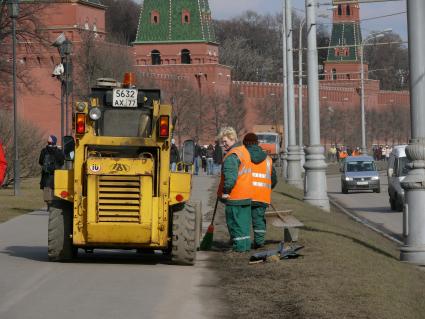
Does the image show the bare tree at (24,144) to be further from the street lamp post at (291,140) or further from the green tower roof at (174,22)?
the green tower roof at (174,22)

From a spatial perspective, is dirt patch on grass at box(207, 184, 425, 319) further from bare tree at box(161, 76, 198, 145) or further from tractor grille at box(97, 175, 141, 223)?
bare tree at box(161, 76, 198, 145)

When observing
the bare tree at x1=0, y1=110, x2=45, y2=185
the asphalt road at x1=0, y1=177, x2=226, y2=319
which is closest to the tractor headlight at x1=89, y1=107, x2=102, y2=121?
the asphalt road at x1=0, y1=177, x2=226, y2=319

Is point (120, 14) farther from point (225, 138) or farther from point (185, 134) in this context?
point (225, 138)

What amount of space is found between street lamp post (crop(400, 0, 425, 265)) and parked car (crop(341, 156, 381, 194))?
3830 centimetres

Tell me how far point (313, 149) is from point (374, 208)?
37.3 ft

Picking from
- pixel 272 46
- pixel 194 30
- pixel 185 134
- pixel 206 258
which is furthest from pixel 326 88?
pixel 206 258

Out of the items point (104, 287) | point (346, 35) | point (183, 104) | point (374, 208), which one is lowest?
point (104, 287)

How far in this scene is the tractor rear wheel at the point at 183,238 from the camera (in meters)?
17.3

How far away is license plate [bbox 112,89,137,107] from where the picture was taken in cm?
1806

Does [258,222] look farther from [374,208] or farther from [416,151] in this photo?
[374,208]

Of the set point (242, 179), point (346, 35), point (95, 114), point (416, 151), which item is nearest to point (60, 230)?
point (95, 114)

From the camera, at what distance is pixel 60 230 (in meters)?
17.5

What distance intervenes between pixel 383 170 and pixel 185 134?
1657 centimetres

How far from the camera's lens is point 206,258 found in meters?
18.7
